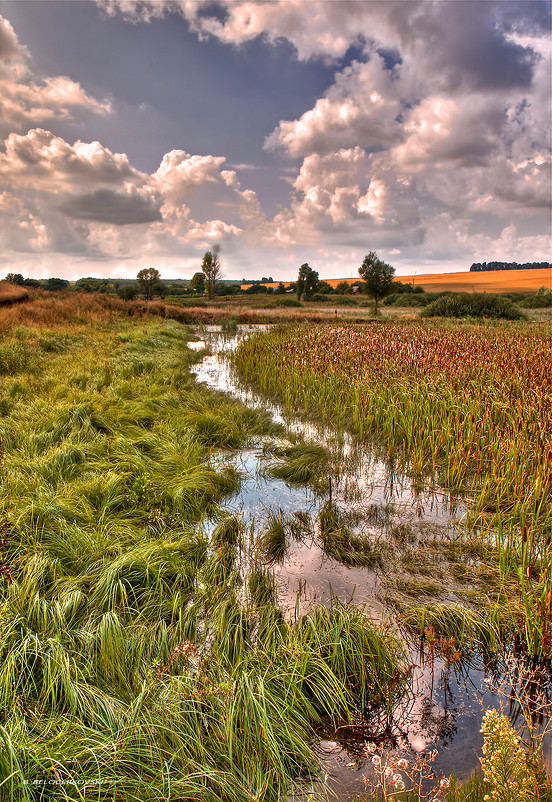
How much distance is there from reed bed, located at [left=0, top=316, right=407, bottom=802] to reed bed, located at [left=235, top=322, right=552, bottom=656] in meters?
1.70

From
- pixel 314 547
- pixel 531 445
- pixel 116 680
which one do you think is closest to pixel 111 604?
pixel 116 680

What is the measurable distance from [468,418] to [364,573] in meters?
4.13

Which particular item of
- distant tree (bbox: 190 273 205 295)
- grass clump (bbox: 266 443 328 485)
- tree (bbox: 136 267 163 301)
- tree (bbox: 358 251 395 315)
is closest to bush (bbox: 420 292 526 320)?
tree (bbox: 358 251 395 315)

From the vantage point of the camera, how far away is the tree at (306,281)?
75562 mm

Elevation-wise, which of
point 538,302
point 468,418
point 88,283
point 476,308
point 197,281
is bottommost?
point 468,418

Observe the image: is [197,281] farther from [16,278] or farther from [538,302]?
[538,302]

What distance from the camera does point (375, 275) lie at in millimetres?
38594

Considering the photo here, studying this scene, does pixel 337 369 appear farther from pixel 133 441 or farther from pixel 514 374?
pixel 133 441

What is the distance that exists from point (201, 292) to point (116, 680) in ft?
313

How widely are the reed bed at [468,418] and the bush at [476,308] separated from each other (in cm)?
1904

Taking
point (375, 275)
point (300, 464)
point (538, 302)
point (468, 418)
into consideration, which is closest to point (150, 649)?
point (300, 464)

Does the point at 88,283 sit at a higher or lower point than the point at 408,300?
higher

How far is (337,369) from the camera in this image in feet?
37.6

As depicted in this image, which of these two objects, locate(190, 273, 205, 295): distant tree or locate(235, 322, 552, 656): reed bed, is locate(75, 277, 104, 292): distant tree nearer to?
locate(190, 273, 205, 295): distant tree
